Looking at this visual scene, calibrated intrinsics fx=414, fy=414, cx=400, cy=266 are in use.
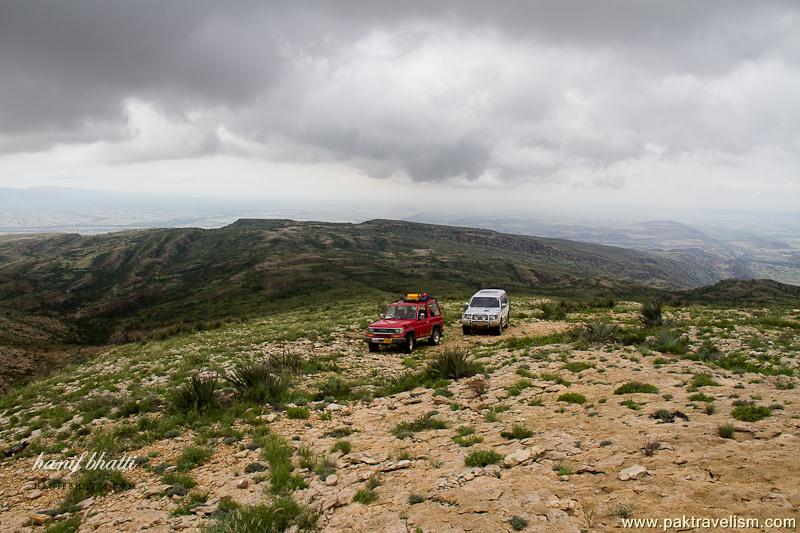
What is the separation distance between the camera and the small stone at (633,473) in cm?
667

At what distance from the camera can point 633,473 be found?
6727 millimetres

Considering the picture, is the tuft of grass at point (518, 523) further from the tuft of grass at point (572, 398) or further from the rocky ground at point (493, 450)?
the tuft of grass at point (572, 398)

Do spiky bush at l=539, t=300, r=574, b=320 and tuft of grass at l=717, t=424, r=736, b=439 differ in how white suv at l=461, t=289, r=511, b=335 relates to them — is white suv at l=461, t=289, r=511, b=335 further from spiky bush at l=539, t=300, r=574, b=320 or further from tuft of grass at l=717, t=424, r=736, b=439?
tuft of grass at l=717, t=424, r=736, b=439

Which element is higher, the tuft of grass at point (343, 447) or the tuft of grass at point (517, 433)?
the tuft of grass at point (517, 433)

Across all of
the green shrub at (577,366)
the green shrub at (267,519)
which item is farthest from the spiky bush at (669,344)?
the green shrub at (267,519)

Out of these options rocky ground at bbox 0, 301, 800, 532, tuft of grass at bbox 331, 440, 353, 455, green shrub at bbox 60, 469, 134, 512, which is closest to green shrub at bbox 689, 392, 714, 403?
rocky ground at bbox 0, 301, 800, 532

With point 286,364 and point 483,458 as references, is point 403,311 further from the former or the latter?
point 483,458

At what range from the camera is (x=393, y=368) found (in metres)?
17.5

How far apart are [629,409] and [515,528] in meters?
5.80

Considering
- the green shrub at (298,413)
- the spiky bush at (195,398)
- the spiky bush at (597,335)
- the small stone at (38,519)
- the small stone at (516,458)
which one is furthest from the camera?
the spiky bush at (597,335)

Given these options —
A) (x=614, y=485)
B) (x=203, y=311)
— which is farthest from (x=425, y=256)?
(x=614, y=485)

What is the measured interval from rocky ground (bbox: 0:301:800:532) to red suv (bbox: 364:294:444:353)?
4.49 m

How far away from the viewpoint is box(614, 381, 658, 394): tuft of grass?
37.5 feet

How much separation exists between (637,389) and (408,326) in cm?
1117
